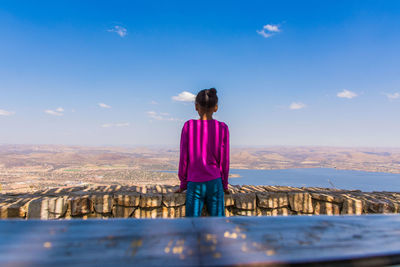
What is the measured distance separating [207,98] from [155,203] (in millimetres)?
1570

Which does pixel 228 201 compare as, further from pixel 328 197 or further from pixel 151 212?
A: pixel 328 197

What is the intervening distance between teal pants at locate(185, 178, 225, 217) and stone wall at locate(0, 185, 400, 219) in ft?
1.80

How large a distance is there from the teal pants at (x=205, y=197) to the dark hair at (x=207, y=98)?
2.17 ft

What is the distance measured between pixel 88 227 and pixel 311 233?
1.88 feet

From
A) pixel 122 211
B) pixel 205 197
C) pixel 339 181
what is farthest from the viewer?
pixel 339 181

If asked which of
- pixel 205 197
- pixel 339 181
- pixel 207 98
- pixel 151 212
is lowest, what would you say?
pixel 339 181

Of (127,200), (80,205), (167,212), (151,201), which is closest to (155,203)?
(151,201)

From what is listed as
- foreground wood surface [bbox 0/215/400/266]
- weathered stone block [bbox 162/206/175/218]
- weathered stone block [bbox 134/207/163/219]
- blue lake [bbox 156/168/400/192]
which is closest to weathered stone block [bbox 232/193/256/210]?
weathered stone block [bbox 162/206/175/218]

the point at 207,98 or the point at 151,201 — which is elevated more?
the point at 207,98

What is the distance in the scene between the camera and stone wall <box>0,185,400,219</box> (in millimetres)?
2523

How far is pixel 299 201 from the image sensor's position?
313 cm

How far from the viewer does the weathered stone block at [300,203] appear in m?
3.12

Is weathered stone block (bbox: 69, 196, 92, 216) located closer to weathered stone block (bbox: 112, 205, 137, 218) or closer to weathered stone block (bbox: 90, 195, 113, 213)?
weathered stone block (bbox: 90, 195, 113, 213)

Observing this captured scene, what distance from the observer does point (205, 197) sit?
1948 millimetres
